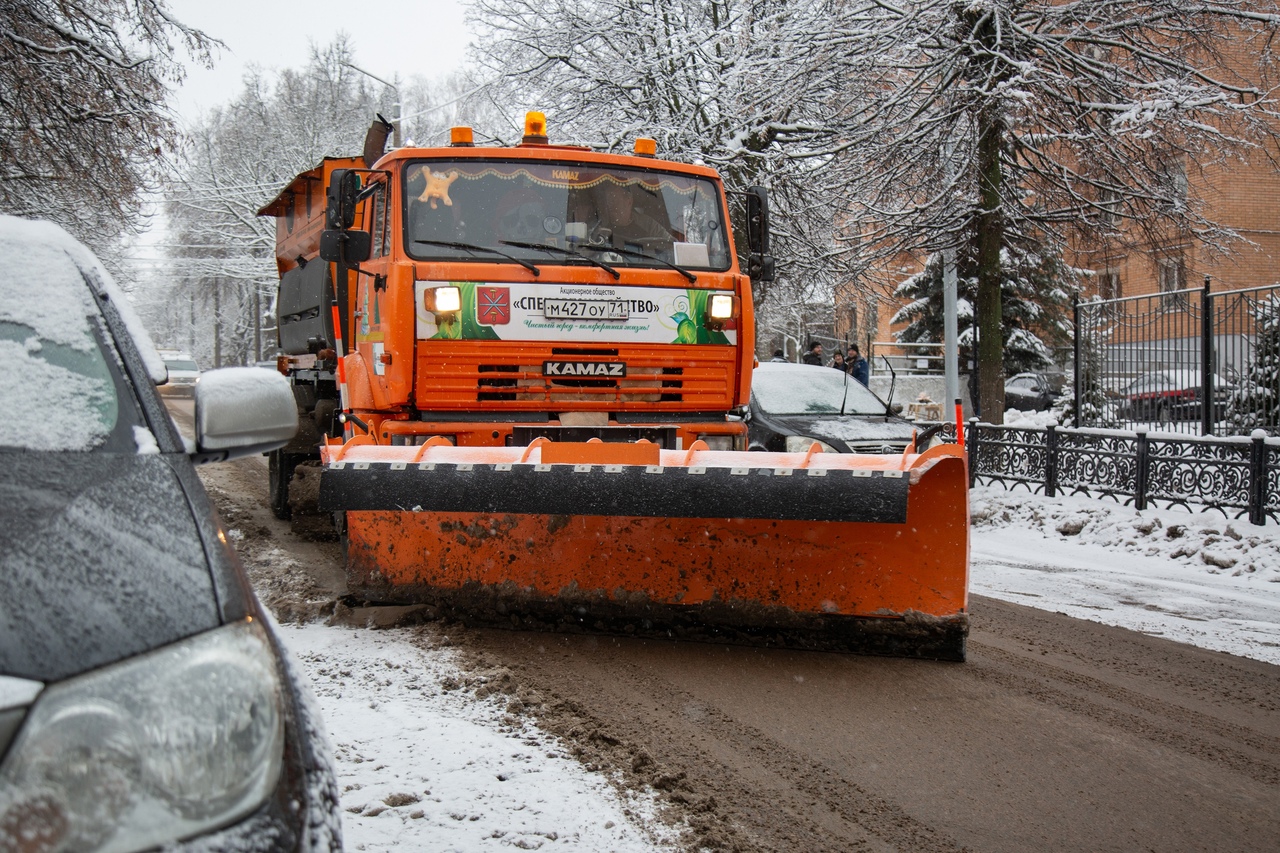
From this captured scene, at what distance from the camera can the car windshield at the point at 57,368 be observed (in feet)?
7.18

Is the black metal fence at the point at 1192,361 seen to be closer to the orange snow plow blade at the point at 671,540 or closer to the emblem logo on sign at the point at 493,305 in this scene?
the orange snow plow blade at the point at 671,540

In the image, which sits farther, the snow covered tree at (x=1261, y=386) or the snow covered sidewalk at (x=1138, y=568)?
the snow covered tree at (x=1261, y=386)

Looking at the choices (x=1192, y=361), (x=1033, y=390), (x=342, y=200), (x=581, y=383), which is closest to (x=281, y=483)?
(x=342, y=200)

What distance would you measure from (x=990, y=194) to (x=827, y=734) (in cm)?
1029

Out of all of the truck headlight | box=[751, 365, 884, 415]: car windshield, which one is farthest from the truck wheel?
box=[751, 365, 884, 415]: car windshield

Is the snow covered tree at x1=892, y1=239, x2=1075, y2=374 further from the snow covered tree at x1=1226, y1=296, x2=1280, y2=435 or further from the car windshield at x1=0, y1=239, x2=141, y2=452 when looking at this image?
the car windshield at x1=0, y1=239, x2=141, y2=452

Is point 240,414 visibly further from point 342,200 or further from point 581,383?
point 342,200

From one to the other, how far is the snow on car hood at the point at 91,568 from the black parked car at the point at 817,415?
796 cm

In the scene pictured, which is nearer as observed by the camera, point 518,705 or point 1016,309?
point 518,705

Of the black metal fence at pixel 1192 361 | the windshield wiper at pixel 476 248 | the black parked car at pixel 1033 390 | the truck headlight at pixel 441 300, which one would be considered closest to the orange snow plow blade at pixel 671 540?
the truck headlight at pixel 441 300

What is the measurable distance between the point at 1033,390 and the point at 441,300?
2446 cm

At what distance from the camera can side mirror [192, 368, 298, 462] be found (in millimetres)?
2457

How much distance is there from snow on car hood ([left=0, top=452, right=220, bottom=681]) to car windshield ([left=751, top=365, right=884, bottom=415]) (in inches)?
373

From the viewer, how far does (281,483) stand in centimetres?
1005
